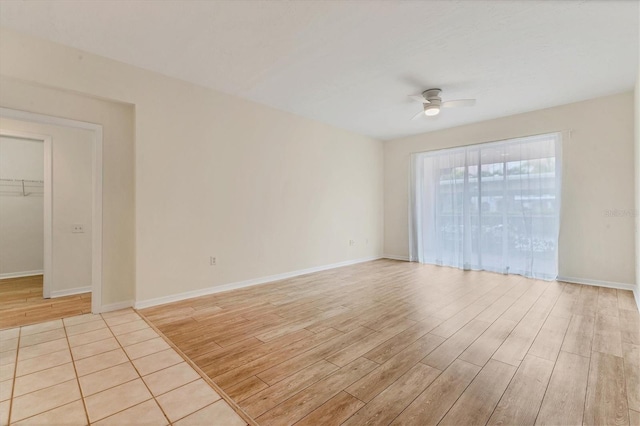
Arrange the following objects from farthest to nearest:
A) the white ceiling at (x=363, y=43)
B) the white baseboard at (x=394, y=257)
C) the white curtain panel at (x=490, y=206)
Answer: the white baseboard at (x=394, y=257)
the white curtain panel at (x=490, y=206)
the white ceiling at (x=363, y=43)

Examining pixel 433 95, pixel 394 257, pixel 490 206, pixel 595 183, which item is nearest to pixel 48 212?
pixel 433 95

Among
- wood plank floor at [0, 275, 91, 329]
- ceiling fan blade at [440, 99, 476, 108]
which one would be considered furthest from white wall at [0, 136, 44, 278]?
ceiling fan blade at [440, 99, 476, 108]

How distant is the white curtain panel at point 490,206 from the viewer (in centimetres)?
464

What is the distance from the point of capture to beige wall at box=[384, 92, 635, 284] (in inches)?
158

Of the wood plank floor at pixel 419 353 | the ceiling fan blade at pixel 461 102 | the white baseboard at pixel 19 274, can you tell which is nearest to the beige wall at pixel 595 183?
the wood plank floor at pixel 419 353

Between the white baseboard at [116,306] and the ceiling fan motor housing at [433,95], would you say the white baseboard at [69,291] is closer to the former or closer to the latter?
the white baseboard at [116,306]

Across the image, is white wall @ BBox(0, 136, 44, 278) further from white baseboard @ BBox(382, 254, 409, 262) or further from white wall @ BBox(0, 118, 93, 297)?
white baseboard @ BBox(382, 254, 409, 262)

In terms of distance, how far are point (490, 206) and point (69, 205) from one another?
23.0 ft

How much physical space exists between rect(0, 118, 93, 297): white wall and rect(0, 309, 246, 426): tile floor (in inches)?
57.7

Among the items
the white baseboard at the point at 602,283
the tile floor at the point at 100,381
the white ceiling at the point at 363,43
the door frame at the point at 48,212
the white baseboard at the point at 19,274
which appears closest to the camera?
the tile floor at the point at 100,381

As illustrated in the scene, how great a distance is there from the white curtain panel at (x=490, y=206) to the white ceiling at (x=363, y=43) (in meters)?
1.13

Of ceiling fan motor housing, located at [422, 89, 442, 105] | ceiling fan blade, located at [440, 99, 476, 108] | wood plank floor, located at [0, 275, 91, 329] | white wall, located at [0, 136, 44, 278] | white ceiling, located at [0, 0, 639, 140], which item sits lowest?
wood plank floor, located at [0, 275, 91, 329]

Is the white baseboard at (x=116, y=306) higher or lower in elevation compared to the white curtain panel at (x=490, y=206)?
lower

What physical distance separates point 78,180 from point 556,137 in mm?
7644
